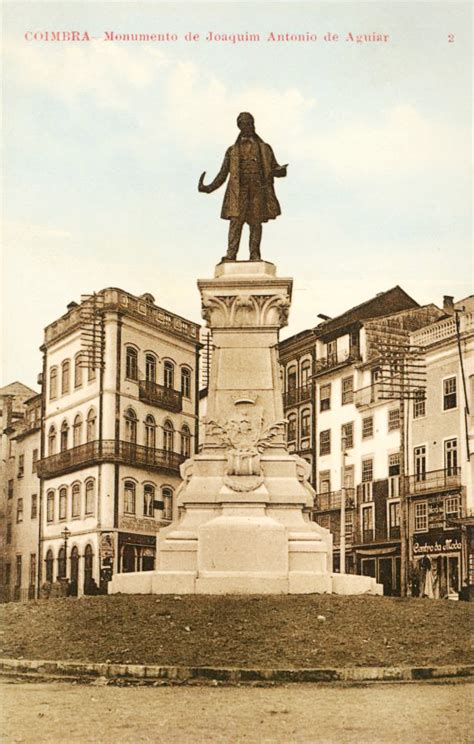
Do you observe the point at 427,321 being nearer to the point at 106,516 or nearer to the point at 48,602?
the point at 106,516

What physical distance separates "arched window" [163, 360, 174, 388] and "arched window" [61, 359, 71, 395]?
4.42 metres

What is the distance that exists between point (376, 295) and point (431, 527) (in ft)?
52.5

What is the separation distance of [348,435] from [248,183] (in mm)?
41548

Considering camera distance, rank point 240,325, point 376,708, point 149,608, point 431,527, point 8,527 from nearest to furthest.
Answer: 1. point 376,708
2. point 149,608
3. point 240,325
4. point 431,527
5. point 8,527

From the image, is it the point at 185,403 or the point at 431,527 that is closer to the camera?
the point at 431,527

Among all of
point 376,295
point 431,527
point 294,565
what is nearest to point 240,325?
point 294,565

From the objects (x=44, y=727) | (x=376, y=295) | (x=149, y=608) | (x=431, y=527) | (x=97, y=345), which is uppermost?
(x=376, y=295)

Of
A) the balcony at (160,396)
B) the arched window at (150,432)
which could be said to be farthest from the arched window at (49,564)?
the balcony at (160,396)

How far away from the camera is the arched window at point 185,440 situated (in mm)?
55969

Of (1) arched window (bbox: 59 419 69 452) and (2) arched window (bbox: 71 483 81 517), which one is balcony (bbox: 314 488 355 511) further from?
(1) arched window (bbox: 59 419 69 452)

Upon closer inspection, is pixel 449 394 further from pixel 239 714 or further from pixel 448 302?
pixel 239 714

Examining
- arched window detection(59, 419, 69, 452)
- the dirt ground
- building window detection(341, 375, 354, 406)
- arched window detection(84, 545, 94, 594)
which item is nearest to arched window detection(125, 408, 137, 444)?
arched window detection(59, 419, 69, 452)

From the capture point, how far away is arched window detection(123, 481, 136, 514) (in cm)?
5197

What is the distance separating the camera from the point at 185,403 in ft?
187
